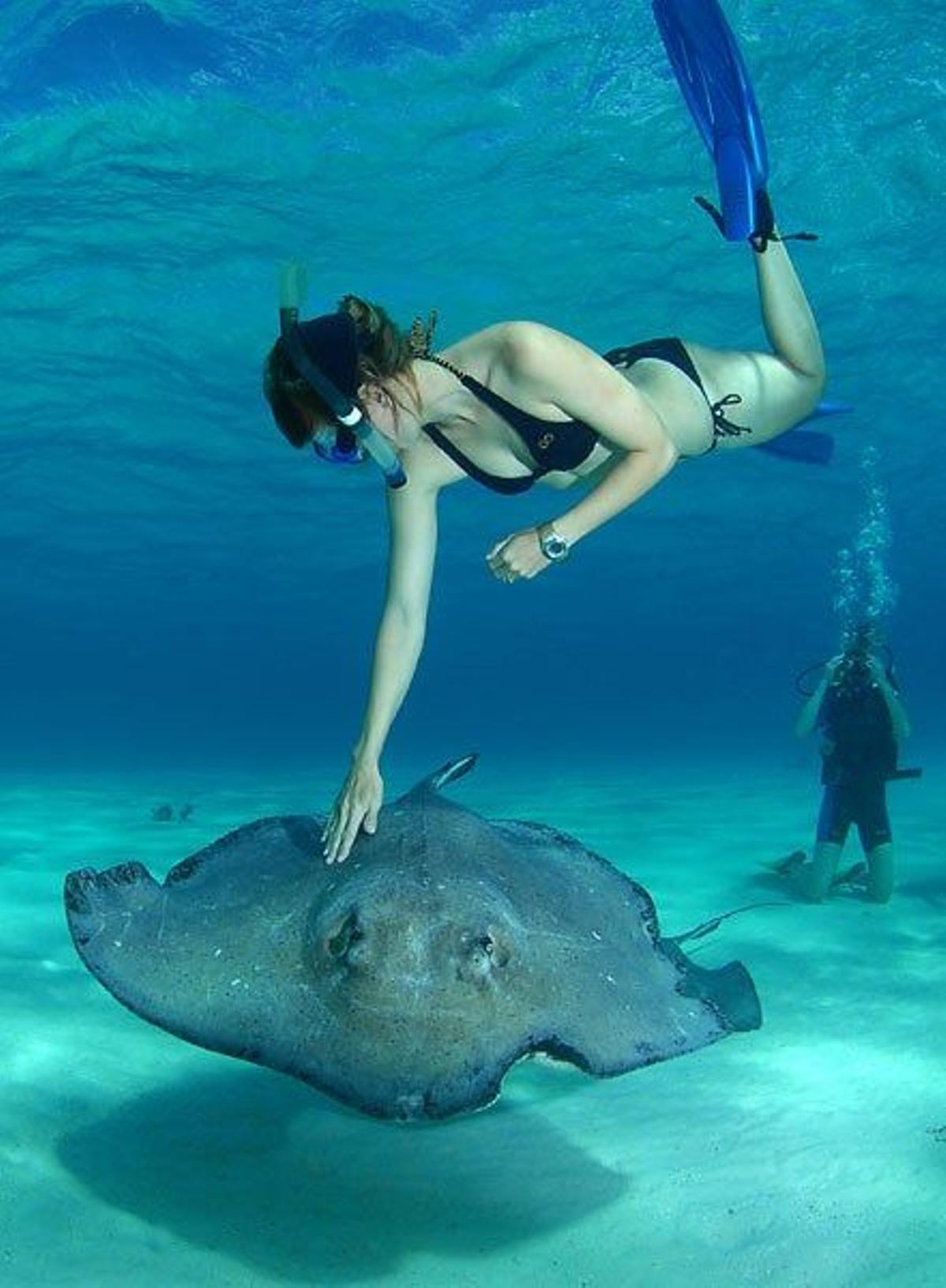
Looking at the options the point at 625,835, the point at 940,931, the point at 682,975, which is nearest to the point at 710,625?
the point at 625,835

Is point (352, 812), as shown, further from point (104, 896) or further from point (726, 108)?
point (726, 108)

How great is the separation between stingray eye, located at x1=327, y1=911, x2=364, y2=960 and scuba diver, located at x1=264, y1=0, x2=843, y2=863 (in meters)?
0.78

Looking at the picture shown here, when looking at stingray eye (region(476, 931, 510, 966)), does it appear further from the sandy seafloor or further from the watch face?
the watch face

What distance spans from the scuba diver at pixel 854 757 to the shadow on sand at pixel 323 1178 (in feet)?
18.3

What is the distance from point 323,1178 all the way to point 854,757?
7.06 m

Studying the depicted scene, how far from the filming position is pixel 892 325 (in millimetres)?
19984

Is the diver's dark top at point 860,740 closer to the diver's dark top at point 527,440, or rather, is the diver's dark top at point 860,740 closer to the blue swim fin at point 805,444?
the blue swim fin at point 805,444

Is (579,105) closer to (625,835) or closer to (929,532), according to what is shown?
(625,835)

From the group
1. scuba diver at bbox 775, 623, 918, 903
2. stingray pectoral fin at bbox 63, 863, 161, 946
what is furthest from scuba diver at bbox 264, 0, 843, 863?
scuba diver at bbox 775, 623, 918, 903

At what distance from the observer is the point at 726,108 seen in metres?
5.43

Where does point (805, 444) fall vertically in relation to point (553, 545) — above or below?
above

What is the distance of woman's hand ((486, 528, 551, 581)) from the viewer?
3.93 meters

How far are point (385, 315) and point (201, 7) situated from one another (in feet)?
30.0

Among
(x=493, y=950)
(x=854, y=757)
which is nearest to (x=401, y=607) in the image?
(x=493, y=950)
